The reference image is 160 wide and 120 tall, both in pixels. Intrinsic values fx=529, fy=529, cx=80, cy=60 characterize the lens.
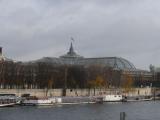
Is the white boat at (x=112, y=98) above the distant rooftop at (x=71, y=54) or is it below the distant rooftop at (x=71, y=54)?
below

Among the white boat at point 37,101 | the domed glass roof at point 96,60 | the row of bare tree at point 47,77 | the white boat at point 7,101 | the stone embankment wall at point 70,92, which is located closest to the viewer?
the white boat at point 7,101

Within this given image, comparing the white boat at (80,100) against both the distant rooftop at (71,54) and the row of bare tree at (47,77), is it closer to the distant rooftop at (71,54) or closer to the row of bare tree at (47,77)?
the row of bare tree at (47,77)

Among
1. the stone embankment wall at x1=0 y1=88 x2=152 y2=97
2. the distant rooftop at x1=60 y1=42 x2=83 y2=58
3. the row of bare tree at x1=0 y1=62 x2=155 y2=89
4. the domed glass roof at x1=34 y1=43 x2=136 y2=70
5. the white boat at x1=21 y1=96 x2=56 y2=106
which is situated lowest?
the white boat at x1=21 y1=96 x2=56 y2=106

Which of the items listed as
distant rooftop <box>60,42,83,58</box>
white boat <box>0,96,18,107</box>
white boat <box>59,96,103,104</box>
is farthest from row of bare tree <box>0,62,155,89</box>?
distant rooftop <box>60,42,83,58</box>

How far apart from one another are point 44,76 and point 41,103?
Answer: 82.7ft

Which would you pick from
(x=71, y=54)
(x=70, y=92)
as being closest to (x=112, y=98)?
(x=70, y=92)

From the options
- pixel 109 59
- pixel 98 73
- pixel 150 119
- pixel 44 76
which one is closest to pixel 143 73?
pixel 109 59

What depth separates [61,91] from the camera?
103 metres

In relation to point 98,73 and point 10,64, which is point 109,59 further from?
point 10,64

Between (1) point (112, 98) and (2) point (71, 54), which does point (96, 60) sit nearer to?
(2) point (71, 54)

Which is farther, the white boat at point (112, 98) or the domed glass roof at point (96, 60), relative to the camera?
the domed glass roof at point (96, 60)

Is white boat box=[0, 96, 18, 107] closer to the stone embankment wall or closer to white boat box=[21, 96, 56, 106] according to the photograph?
white boat box=[21, 96, 56, 106]

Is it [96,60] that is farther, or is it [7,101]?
[96,60]

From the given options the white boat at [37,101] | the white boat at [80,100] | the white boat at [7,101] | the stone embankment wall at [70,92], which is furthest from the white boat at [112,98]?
the white boat at [7,101]
